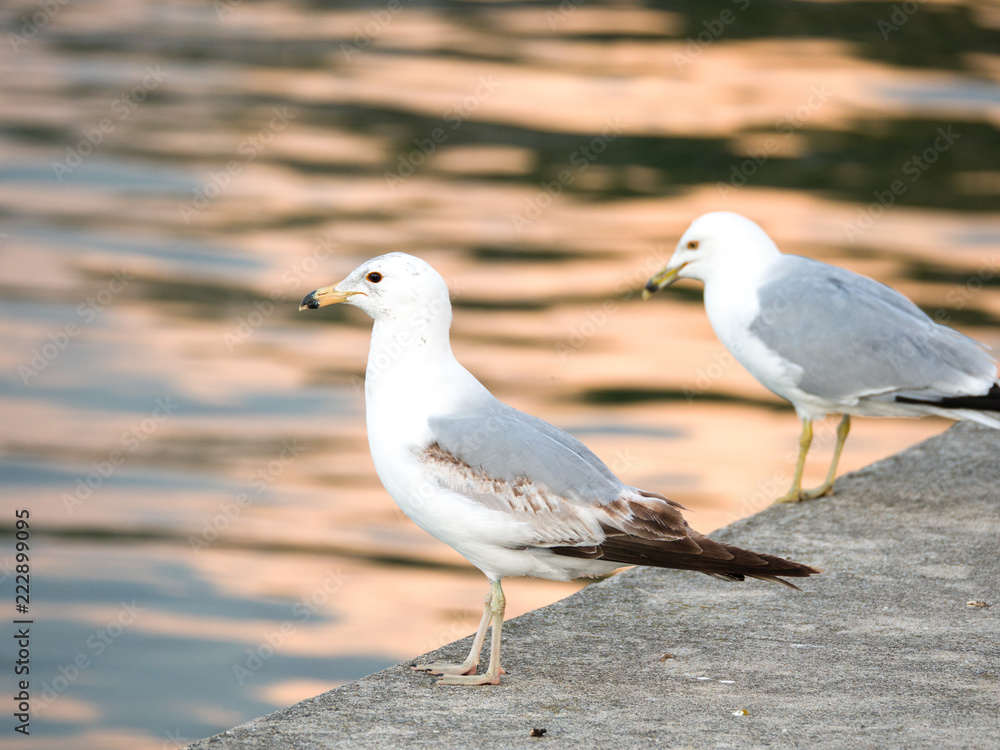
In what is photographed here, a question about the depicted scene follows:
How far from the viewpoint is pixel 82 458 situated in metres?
8.74

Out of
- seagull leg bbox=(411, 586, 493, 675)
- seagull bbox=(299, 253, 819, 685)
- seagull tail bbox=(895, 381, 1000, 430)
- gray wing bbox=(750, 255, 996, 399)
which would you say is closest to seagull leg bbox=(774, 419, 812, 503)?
gray wing bbox=(750, 255, 996, 399)

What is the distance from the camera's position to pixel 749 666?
4.46m

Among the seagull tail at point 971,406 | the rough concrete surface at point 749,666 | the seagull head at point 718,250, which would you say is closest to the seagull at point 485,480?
the rough concrete surface at point 749,666

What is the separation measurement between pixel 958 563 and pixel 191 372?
249 inches

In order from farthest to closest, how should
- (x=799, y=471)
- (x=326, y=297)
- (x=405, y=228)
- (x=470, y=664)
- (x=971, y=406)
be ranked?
(x=405, y=228), (x=799, y=471), (x=971, y=406), (x=326, y=297), (x=470, y=664)

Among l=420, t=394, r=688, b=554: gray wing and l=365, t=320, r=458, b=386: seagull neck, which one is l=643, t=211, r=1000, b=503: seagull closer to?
l=420, t=394, r=688, b=554: gray wing

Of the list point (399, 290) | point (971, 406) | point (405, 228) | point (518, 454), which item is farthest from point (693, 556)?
point (405, 228)

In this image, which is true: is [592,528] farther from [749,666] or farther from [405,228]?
[405,228]

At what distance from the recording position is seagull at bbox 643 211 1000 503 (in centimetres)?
608

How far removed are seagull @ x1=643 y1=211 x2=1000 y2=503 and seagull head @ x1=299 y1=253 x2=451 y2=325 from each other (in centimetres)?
242

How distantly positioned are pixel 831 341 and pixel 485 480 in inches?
101

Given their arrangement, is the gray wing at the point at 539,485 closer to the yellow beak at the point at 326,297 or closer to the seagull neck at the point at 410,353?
the seagull neck at the point at 410,353

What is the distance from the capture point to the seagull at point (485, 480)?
425 centimetres

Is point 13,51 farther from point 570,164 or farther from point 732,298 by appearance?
point 732,298
